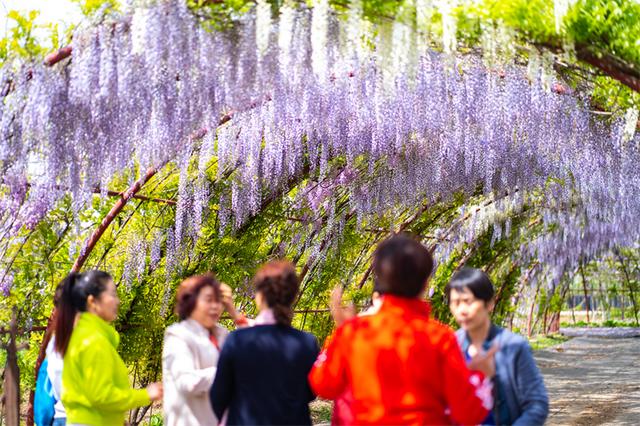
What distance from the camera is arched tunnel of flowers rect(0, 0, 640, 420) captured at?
478cm

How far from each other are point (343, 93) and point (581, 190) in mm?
4528

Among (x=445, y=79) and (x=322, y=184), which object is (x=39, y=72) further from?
(x=322, y=184)

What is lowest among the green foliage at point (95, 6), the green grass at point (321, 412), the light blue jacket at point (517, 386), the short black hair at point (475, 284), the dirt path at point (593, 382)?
the dirt path at point (593, 382)

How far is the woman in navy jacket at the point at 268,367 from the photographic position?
2.81 meters

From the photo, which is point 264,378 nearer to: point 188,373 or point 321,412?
point 188,373

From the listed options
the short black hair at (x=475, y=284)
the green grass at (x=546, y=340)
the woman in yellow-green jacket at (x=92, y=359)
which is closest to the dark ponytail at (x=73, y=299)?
the woman in yellow-green jacket at (x=92, y=359)

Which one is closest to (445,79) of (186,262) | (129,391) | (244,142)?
(244,142)

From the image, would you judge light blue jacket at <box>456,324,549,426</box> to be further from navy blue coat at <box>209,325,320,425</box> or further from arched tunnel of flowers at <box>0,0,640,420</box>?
arched tunnel of flowers at <box>0,0,640,420</box>

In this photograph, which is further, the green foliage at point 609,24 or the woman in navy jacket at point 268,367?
the green foliage at point 609,24

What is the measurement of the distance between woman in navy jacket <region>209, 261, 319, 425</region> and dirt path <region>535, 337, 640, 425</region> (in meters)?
5.53

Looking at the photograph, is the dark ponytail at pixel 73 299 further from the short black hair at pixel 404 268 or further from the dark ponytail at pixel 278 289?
the short black hair at pixel 404 268

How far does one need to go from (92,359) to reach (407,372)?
123 cm

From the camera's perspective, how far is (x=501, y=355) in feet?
9.25

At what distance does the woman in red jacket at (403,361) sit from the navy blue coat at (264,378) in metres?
0.28
